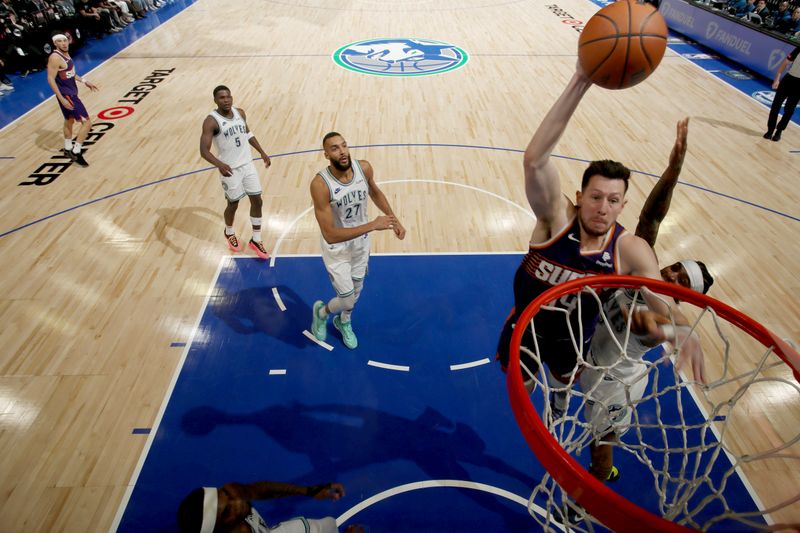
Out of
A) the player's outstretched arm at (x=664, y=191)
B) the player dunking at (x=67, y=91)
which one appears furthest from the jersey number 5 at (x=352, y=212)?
the player dunking at (x=67, y=91)

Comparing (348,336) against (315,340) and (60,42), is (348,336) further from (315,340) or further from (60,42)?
(60,42)

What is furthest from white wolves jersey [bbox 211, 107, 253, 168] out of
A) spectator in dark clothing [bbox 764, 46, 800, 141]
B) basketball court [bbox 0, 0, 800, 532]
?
spectator in dark clothing [bbox 764, 46, 800, 141]

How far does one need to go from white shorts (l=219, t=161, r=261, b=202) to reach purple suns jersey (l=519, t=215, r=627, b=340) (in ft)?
11.5

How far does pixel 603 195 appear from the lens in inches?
85.7

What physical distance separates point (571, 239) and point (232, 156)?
3795 mm

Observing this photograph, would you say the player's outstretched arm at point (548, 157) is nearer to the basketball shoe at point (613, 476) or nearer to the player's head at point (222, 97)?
the basketball shoe at point (613, 476)

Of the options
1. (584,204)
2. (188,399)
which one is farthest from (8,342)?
(584,204)

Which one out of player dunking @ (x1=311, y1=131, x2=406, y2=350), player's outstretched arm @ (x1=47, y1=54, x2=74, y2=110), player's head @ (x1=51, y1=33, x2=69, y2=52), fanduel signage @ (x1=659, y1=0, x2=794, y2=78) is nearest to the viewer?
player dunking @ (x1=311, y1=131, x2=406, y2=350)

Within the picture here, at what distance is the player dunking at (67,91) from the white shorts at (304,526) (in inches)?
264

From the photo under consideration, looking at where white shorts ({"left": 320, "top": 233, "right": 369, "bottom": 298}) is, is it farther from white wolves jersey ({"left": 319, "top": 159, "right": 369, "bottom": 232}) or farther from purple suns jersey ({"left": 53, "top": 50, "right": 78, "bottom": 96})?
purple suns jersey ({"left": 53, "top": 50, "right": 78, "bottom": 96})

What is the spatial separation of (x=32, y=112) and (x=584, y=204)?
1031cm

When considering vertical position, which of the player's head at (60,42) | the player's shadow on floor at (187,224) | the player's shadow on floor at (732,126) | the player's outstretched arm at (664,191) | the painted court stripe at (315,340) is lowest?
the painted court stripe at (315,340)

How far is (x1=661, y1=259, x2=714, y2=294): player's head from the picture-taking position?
270cm

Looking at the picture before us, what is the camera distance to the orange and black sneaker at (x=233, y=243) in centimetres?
525
